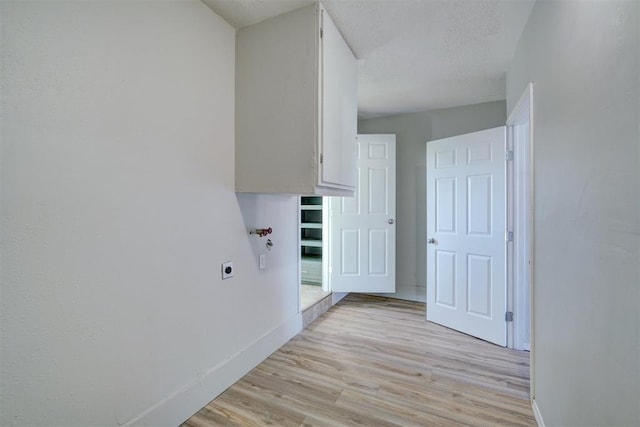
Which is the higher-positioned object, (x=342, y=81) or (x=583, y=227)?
(x=342, y=81)

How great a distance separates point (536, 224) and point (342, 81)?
1.50 m

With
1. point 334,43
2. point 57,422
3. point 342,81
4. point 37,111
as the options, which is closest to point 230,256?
point 57,422

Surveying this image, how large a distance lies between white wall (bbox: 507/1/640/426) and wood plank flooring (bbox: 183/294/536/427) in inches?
15.3

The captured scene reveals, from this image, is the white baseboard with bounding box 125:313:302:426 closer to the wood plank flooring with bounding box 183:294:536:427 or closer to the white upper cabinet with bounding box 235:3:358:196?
the wood plank flooring with bounding box 183:294:536:427

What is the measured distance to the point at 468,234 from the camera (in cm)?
286

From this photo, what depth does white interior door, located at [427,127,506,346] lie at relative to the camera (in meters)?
2.63

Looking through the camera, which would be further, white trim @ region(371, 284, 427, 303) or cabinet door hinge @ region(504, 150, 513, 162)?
white trim @ region(371, 284, 427, 303)

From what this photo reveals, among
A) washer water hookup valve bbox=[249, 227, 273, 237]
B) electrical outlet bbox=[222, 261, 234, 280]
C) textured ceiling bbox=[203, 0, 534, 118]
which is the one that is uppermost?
textured ceiling bbox=[203, 0, 534, 118]

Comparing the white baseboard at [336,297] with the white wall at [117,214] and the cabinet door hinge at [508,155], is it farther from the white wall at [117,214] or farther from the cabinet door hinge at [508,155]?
the cabinet door hinge at [508,155]

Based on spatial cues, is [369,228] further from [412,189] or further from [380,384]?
[380,384]

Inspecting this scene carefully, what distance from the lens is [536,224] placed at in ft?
5.55

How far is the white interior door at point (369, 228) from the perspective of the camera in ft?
11.8

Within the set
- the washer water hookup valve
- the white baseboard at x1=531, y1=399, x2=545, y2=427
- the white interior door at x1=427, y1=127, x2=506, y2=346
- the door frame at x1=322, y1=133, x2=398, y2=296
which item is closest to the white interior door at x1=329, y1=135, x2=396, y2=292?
the door frame at x1=322, y1=133, x2=398, y2=296

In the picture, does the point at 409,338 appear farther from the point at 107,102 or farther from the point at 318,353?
the point at 107,102
